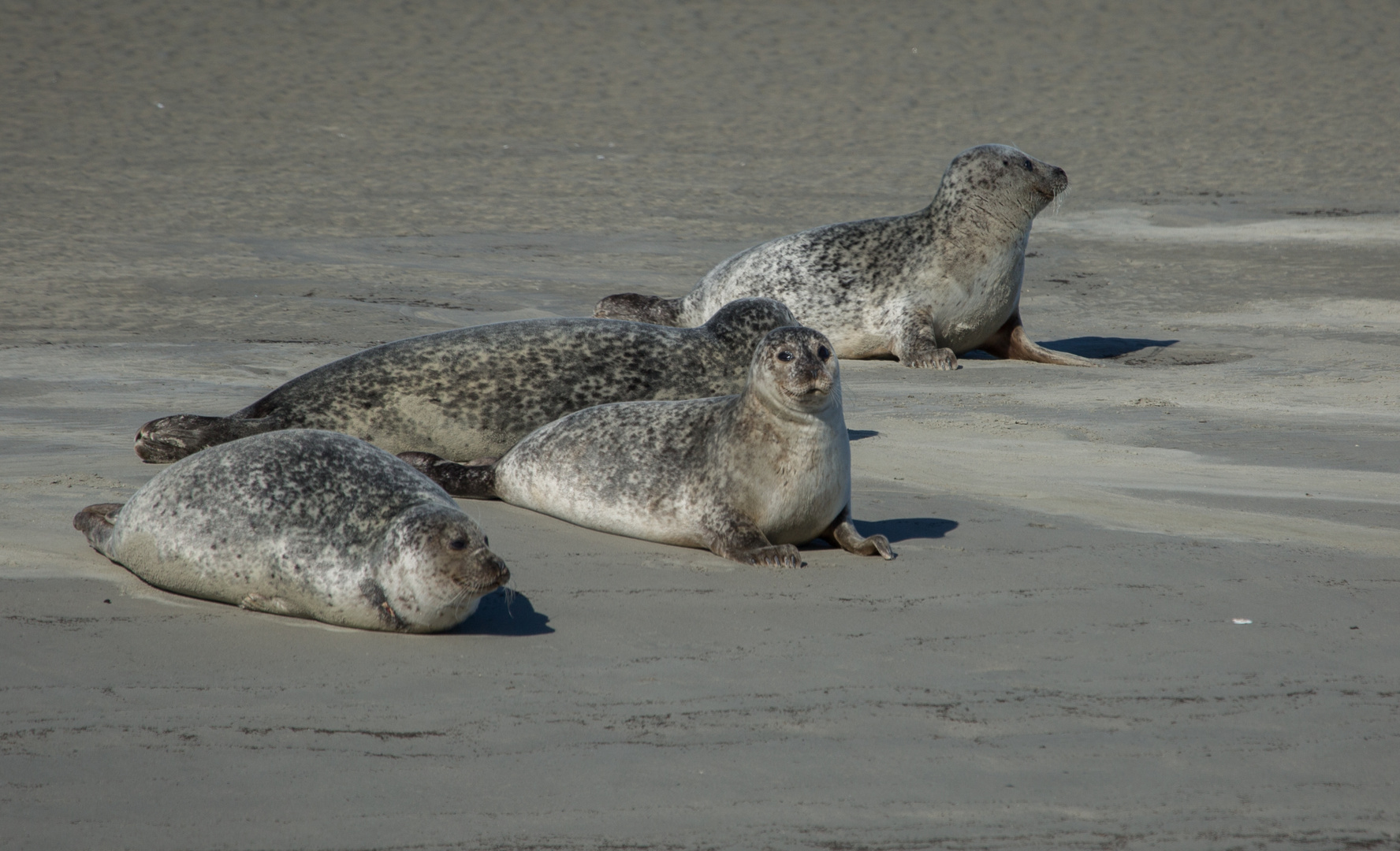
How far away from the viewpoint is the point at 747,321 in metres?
6.17

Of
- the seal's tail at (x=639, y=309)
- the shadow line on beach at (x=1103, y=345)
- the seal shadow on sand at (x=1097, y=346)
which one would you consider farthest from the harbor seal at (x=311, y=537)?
the shadow line on beach at (x=1103, y=345)

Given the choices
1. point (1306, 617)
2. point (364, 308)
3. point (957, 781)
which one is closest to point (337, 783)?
point (957, 781)

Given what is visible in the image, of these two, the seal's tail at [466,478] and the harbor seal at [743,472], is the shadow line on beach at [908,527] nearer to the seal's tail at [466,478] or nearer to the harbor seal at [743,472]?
the harbor seal at [743,472]

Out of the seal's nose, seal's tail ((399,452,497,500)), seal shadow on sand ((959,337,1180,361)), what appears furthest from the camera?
seal shadow on sand ((959,337,1180,361))

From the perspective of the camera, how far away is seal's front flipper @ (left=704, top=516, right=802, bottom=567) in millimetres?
4355

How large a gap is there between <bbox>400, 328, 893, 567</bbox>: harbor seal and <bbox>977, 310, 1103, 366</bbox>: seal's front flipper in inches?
153

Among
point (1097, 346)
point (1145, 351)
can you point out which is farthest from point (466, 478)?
point (1097, 346)

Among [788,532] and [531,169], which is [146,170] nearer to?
[531,169]

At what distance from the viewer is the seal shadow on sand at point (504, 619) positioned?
374 centimetres

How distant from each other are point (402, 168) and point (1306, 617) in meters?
12.2

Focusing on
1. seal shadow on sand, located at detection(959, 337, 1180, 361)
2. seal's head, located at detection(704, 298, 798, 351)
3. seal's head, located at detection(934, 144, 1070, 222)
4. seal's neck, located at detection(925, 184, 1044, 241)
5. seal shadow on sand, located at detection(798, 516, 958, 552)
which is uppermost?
seal's head, located at detection(934, 144, 1070, 222)

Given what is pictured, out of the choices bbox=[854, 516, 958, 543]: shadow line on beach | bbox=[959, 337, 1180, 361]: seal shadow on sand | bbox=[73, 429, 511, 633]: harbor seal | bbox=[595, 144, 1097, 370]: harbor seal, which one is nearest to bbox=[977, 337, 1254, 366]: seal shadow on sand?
bbox=[959, 337, 1180, 361]: seal shadow on sand

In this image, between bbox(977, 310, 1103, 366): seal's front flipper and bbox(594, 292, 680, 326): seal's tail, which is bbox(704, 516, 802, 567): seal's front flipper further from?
bbox(977, 310, 1103, 366): seal's front flipper

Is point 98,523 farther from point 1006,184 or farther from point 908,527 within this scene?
point 1006,184
